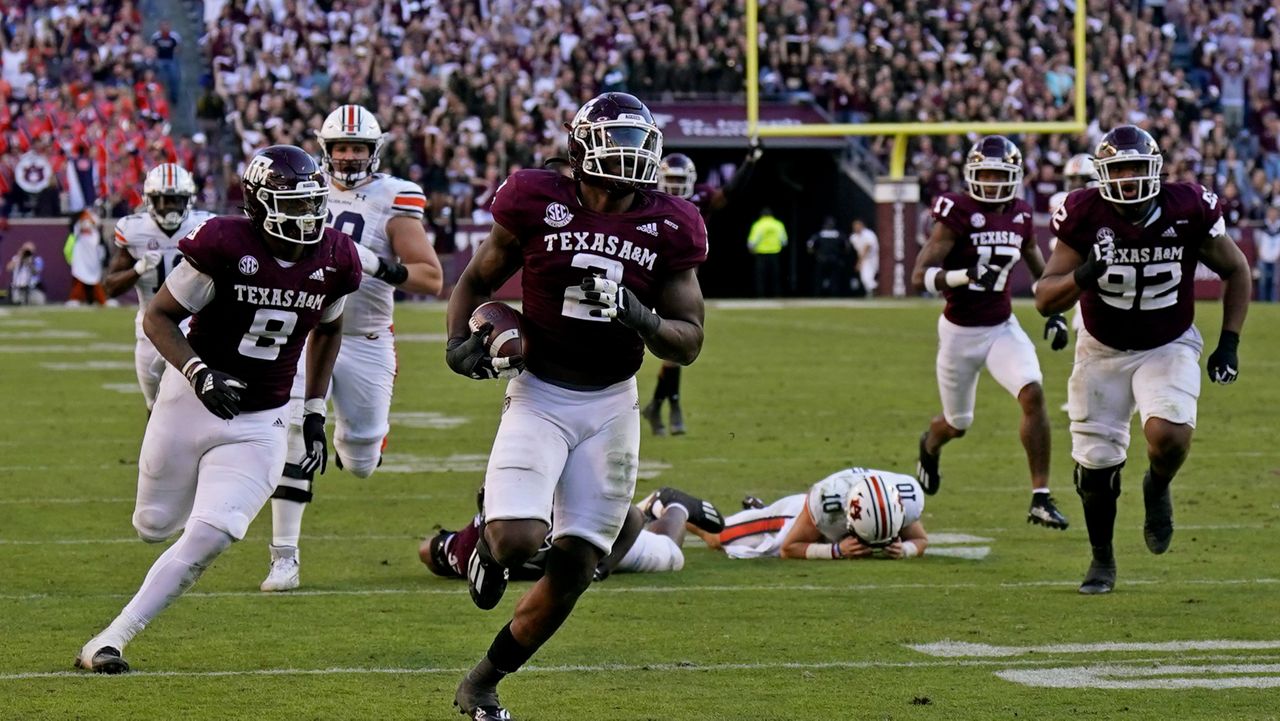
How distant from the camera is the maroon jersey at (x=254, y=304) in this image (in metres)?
5.94

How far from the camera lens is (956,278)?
9.78 meters

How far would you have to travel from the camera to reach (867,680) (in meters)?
5.72

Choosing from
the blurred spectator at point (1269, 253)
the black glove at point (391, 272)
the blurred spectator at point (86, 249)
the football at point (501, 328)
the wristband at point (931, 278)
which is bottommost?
the blurred spectator at point (1269, 253)

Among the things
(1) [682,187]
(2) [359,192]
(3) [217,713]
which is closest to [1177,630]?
(3) [217,713]

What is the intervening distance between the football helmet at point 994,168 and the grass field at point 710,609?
1488 millimetres

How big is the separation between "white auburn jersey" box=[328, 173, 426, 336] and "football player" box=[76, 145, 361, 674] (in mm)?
1996

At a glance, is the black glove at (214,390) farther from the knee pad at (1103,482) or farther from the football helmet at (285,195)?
the knee pad at (1103,482)

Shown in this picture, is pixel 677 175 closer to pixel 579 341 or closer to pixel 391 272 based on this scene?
pixel 391 272

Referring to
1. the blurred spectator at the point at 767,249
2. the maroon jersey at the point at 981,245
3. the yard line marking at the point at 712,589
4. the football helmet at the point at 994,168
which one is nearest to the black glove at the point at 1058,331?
the maroon jersey at the point at 981,245

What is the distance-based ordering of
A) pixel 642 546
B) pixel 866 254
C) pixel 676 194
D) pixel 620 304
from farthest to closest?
pixel 866 254, pixel 676 194, pixel 642 546, pixel 620 304

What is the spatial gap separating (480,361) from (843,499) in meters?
3.19

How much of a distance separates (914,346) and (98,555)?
41.0 ft

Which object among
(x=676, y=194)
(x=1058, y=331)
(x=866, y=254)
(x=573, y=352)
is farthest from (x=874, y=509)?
(x=866, y=254)

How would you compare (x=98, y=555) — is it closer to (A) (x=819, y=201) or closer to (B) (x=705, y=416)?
(B) (x=705, y=416)
